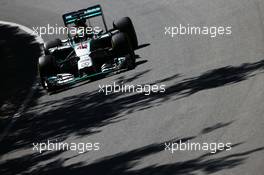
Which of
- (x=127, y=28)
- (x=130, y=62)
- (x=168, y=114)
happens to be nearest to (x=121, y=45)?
(x=130, y=62)

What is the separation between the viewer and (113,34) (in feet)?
65.8

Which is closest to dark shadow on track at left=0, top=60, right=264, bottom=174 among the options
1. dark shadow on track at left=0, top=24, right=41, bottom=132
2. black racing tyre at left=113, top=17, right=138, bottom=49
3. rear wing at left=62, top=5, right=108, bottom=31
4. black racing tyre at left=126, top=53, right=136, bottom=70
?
black racing tyre at left=126, top=53, right=136, bottom=70

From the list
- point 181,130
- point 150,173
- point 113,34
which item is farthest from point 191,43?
point 150,173

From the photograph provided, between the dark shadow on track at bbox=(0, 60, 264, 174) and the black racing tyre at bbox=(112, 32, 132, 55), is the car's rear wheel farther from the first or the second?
the black racing tyre at bbox=(112, 32, 132, 55)

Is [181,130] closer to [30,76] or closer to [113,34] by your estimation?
[113,34]

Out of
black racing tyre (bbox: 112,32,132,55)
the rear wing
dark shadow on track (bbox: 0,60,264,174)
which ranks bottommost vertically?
dark shadow on track (bbox: 0,60,264,174)

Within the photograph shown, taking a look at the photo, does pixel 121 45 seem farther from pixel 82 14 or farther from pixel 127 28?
pixel 82 14

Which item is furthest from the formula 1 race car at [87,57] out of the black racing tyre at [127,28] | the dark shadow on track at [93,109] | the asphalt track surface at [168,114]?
the dark shadow on track at [93,109]

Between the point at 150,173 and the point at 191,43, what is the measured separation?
850cm

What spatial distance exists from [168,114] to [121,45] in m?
4.61

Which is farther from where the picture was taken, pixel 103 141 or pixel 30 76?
pixel 30 76

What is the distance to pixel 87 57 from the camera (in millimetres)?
19250

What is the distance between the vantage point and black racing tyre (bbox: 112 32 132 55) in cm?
1909

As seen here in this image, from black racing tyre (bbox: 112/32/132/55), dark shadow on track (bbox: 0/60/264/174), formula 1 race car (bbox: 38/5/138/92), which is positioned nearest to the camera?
dark shadow on track (bbox: 0/60/264/174)
